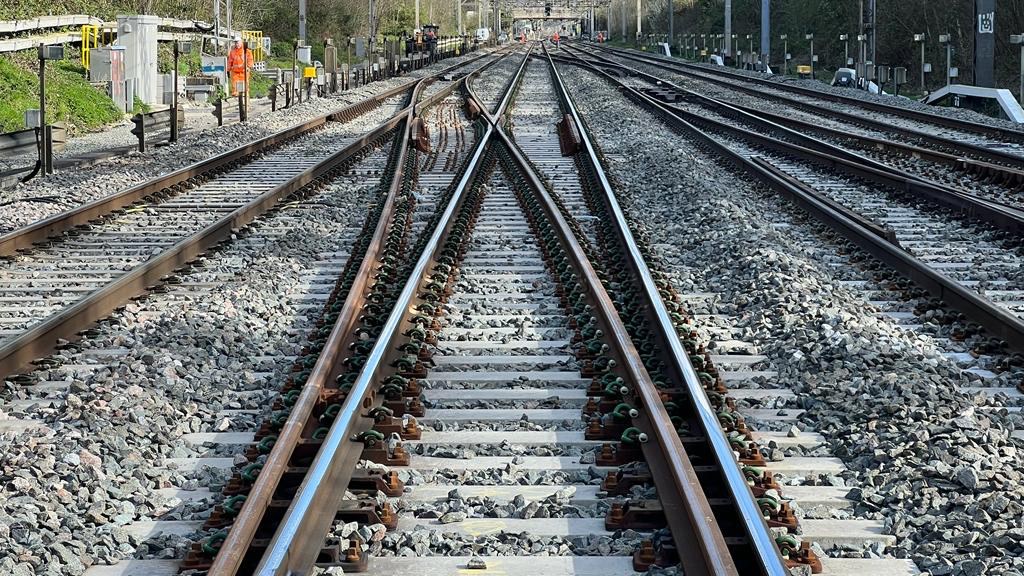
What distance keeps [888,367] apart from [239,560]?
3.73m

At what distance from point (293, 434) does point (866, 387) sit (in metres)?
2.73

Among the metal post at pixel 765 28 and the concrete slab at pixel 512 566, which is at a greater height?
the metal post at pixel 765 28

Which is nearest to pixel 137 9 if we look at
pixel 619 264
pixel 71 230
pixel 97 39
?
pixel 97 39

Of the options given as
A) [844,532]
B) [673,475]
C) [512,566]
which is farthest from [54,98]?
[844,532]

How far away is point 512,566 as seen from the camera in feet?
13.7

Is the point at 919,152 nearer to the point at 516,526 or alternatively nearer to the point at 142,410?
the point at 142,410

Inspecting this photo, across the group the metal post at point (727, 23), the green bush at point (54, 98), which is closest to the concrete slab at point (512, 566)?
the green bush at point (54, 98)

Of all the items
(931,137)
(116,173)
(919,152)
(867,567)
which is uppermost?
(931,137)

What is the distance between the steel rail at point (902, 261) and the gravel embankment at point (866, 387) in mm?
207

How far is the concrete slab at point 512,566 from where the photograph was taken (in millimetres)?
4105

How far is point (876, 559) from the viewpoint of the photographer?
422cm

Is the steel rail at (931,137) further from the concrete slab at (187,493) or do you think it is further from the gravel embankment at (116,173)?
the concrete slab at (187,493)

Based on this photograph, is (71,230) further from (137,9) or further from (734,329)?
(137,9)

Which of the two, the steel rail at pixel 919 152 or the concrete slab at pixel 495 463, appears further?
the steel rail at pixel 919 152
